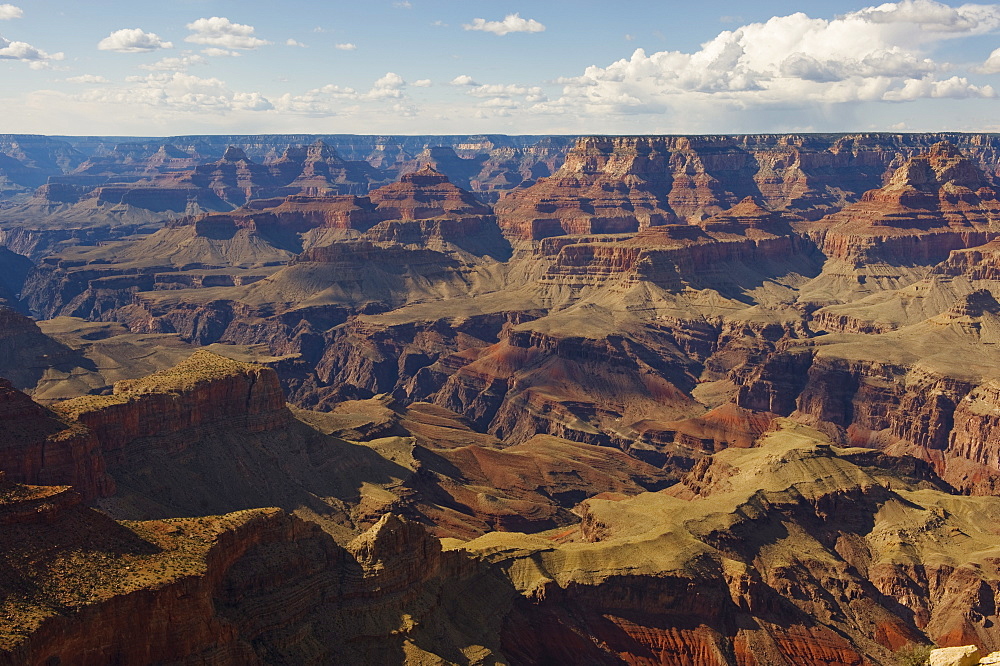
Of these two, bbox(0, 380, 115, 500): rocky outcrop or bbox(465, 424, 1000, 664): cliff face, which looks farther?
bbox(0, 380, 115, 500): rocky outcrop

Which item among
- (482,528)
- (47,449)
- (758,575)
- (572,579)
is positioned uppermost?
(47,449)

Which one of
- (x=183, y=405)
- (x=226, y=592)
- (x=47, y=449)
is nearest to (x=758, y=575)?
(x=226, y=592)

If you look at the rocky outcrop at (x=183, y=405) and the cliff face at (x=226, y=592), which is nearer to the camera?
the cliff face at (x=226, y=592)

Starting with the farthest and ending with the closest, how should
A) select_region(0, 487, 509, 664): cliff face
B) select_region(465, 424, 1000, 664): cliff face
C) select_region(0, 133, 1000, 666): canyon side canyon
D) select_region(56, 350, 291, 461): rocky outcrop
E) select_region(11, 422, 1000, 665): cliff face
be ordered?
select_region(56, 350, 291, 461): rocky outcrop → select_region(465, 424, 1000, 664): cliff face → select_region(0, 133, 1000, 666): canyon side canyon → select_region(11, 422, 1000, 665): cliff face → select_region(0, 487, 509, 664): cliff face

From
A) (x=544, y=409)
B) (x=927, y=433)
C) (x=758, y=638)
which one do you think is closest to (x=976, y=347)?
(x=927, y=433)

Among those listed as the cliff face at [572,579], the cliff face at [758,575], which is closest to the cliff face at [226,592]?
the cliff face at [572,579]

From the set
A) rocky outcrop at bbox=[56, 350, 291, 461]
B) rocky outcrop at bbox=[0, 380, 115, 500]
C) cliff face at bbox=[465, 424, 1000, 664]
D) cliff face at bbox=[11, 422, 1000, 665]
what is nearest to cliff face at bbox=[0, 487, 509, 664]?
cliff face at bbox=[11, 422, 1000, 665]

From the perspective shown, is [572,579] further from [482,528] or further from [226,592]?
[482,528]

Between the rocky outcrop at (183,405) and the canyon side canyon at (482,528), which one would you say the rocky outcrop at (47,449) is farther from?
the rocky outcrop at (183,405)

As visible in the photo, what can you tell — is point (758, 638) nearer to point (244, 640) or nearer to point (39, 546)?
point (244, 640)

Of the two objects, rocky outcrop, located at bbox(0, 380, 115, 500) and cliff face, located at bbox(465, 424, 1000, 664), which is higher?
rocky outcrop, located at bbox(0, 380, 115, 500)

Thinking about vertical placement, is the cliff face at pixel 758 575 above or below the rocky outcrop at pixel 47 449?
below

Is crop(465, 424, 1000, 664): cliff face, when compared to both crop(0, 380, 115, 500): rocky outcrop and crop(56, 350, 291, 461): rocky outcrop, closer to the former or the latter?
crop(0, 380, 115, 500): rocky outcrop

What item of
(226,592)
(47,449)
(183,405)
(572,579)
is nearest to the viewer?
(226,592)
